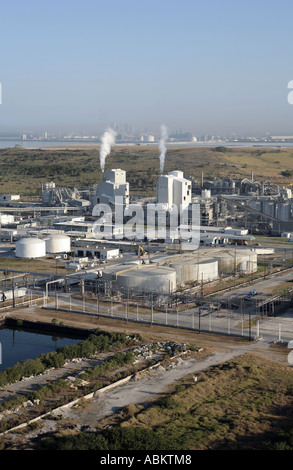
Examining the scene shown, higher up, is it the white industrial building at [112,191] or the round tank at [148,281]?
the white industrial building at [112,191]

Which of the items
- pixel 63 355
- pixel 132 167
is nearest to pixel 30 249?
pixel 63 355

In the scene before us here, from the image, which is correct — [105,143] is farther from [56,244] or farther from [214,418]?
[214,418]

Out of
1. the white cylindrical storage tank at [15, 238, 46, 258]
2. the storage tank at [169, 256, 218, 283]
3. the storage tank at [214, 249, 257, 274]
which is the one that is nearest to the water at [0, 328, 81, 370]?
the storage tank at [169, 256, 218, 283]

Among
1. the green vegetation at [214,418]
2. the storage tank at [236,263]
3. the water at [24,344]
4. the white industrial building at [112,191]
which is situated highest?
the white industrial building at [112,191]

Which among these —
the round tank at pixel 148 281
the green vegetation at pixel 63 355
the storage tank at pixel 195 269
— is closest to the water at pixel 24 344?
the green vegetation at pixel 63 355

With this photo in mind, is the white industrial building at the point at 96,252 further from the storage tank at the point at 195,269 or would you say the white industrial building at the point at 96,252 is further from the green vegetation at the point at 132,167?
the green vegetation at the point at 132,167
